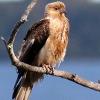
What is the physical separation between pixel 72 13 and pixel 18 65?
629 centimetres

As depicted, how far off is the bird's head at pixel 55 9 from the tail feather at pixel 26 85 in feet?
2.02

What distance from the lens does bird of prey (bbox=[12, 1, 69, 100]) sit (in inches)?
385

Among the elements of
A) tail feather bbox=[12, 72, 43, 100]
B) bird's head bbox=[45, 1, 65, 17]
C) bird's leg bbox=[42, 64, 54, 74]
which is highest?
bird's head bbox=[45, 1, 65, 17]

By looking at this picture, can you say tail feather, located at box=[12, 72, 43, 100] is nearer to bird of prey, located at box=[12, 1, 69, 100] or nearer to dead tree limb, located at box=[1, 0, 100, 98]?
bird of prey, located at box=[12, 1, 69, 100]

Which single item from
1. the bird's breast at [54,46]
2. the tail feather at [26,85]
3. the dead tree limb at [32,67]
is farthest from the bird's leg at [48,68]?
the tail feather at [26,85]

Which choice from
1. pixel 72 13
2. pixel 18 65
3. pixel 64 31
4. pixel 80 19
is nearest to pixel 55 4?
pixel 64 31

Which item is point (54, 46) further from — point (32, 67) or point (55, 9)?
point (32, 67)

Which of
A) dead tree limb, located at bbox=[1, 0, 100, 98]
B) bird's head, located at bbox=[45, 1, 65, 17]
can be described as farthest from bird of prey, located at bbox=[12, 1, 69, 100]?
dead tree limb, located at bbox=[1, 0, 100, 98]

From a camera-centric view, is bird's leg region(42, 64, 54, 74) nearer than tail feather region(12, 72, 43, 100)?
Yes

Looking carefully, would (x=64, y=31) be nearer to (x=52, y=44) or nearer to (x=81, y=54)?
(x=52, y=44)

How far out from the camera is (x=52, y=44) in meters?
9.79

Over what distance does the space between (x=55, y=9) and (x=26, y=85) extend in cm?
81

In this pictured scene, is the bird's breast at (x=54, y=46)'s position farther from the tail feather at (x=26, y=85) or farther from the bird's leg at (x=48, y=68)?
the tail feather at (x=26, y=85)

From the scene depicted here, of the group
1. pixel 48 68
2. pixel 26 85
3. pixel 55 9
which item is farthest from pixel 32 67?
pixel 55 9
